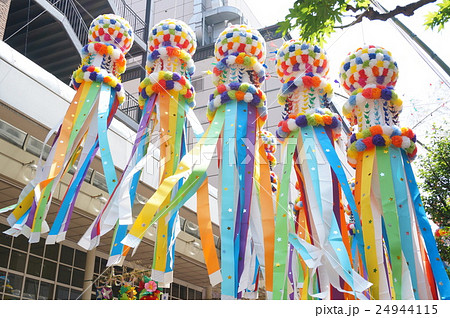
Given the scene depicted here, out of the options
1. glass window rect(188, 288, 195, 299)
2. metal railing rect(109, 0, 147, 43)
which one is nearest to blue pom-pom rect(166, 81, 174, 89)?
glass window rect(188, 288, 195, 299)

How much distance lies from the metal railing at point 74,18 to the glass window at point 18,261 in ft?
20.2

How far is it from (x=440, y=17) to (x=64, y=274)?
8034mm

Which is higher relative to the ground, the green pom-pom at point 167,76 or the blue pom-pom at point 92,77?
the blue pom-pom at point 92,77

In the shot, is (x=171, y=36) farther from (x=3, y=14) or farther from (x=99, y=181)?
(x=3, y=14)

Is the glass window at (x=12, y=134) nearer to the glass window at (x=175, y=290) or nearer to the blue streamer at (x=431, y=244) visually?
the blue streamer at (x=431, y=244)

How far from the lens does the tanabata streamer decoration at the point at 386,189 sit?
12.7ft

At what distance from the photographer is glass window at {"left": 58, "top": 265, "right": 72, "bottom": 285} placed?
947 cm

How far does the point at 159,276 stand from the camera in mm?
4059

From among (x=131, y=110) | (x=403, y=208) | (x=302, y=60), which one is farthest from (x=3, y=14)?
(x=403, y=208)

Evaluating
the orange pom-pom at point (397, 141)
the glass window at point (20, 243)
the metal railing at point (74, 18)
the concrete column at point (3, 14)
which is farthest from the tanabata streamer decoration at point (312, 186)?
the metal railing at point (74, 18)

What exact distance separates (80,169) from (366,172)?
2.67 meters

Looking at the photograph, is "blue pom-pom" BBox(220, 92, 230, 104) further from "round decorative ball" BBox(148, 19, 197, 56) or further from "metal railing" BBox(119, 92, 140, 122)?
"metal railing" BBox(119, 92, 140, 122)

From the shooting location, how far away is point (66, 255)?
9.69 m
